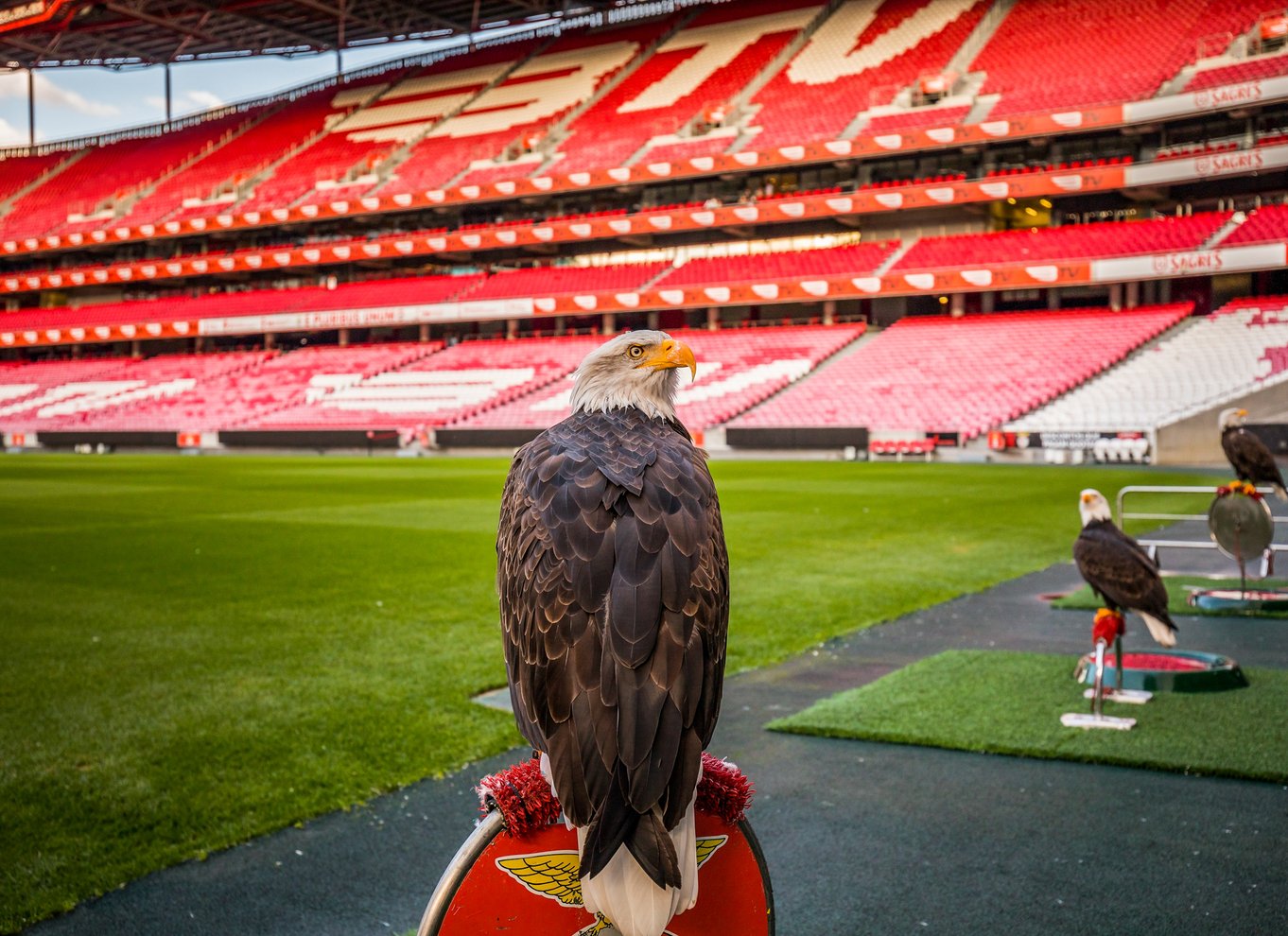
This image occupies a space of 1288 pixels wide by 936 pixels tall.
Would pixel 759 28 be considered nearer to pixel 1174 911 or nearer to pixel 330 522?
pixel 330 522

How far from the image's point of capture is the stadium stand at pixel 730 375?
35656mm

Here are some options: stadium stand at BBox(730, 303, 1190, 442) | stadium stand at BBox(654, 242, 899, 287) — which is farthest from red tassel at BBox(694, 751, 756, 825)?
stadium stand at BBox(654, 242, 899, 287)

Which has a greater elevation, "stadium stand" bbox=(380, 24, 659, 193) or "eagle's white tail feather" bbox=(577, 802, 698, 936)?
"stadium stand" bbox=(380, 24, 659, 193)

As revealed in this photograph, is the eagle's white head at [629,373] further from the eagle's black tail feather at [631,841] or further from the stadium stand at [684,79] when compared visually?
the stadium stand at [684,79]

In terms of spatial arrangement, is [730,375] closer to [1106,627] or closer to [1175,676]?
[1175,676]

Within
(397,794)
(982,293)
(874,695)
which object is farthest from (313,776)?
(982,293)

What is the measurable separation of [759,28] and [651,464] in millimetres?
50735

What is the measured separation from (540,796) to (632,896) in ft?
0.85

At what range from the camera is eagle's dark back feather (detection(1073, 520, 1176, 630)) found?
17.8 ft

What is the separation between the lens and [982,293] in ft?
130

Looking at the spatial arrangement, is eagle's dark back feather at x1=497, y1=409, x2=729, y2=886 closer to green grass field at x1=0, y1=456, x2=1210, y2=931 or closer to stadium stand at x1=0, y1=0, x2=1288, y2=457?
green grass field at x1=0, y1=456, x2=1210, y2=931

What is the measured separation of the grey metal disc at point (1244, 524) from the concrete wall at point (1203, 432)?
1967 centimetres

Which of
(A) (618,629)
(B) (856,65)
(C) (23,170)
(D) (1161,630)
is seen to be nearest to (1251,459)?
(D) (1161,630)

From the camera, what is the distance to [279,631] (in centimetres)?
780
